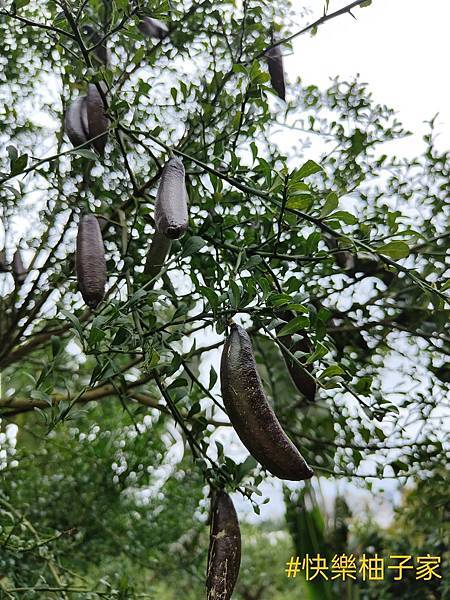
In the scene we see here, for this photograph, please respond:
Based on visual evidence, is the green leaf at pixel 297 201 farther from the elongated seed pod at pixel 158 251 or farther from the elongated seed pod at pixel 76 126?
the elongated seed pod at pixel 76 126

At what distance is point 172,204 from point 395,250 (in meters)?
0.17

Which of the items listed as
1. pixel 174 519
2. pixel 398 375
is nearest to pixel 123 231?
pixel 398 375

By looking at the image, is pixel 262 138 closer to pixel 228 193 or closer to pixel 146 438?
pixel 228 193

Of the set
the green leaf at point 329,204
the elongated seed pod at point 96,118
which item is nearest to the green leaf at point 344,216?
the green leaf at point 329,204

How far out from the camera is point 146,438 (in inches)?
51.0

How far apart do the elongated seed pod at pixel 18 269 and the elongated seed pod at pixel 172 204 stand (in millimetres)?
406

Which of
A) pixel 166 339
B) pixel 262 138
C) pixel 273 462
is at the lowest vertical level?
pixel 273 462

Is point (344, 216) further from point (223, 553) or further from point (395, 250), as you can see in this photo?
point (223, 553)

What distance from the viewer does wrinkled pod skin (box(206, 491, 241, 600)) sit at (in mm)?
514

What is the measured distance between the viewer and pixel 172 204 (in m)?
0.48

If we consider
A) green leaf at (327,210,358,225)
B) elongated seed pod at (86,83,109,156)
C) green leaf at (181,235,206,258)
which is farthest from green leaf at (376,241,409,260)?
elongated seed pod at (86,83,109,156)

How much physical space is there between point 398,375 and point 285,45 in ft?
1.60

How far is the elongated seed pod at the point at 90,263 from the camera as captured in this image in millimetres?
528

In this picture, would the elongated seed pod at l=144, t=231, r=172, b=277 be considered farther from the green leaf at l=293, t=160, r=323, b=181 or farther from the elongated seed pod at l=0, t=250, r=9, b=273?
the elongated seed pod at l=0, t=250, r=9, b=273
